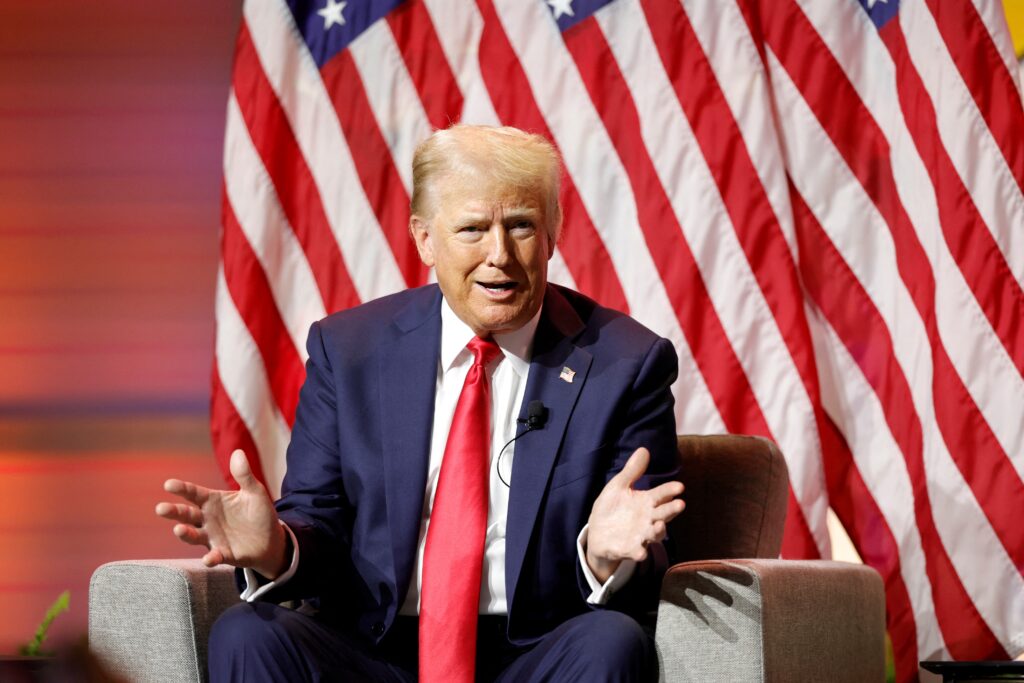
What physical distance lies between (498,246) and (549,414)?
330mm

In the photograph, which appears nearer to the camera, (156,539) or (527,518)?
(527,518)

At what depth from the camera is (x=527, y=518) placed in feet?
7.45

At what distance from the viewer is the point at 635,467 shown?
2.08 meters

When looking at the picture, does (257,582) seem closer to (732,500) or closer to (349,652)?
(349,652)

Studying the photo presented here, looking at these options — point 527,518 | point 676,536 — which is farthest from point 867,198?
point 527,518

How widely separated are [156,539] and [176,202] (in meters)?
1.02

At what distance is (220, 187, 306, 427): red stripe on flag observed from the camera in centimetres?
343

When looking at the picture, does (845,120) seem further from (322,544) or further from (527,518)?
(322,544)

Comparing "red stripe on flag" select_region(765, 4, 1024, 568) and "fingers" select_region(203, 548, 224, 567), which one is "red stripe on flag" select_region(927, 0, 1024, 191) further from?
"fingers" select_region(203, 548, 224, 567)

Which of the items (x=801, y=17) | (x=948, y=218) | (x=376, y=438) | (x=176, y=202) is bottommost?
(x=376, y=438)

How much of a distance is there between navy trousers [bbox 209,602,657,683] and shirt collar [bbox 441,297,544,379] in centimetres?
55

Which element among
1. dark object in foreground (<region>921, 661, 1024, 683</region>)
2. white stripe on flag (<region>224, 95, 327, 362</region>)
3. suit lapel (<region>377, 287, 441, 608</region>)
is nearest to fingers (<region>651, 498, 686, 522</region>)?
suit lapel (<region>377, 287, 441, 608</region>)

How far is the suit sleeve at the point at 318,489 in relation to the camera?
230 cm

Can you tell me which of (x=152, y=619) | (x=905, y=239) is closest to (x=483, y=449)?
(x=152, y=619)
